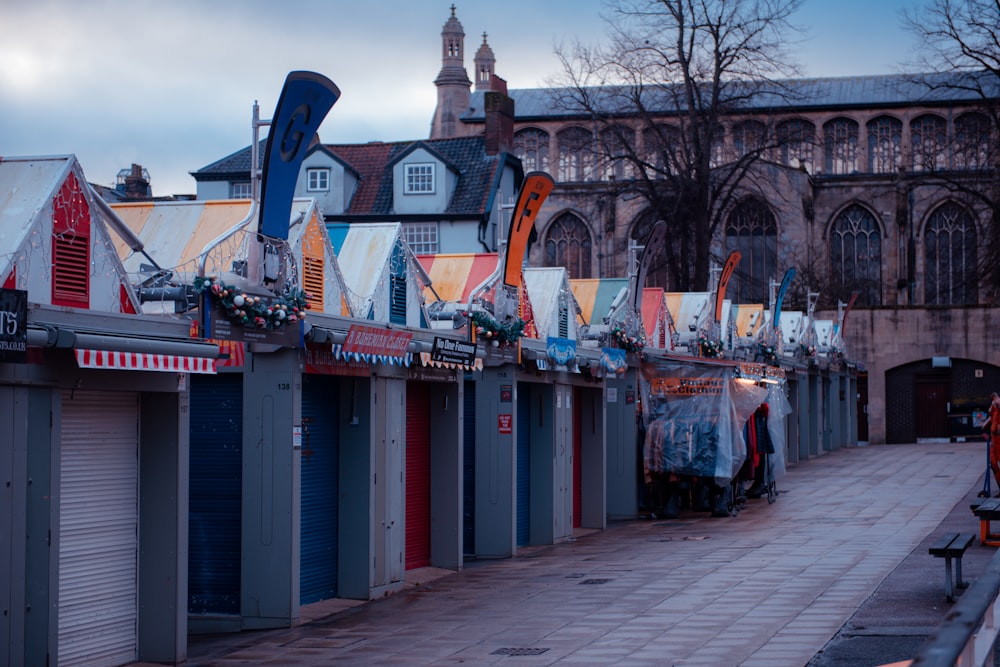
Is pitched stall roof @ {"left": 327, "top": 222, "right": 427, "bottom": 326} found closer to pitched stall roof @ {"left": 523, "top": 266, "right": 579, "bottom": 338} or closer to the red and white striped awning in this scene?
the red and white striped awning

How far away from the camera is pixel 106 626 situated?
12148 millimetres

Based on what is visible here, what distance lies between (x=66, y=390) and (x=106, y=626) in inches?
82.1

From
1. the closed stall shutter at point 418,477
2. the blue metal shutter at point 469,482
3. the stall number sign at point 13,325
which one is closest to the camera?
the stall number sign at point 13,325

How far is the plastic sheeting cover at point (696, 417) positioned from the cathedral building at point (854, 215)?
1937 centimetres

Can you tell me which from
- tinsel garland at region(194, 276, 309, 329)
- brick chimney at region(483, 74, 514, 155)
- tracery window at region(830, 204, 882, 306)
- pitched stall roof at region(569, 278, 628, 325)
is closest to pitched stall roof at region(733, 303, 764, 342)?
brick chimney at region(483, 74, 514, 155)

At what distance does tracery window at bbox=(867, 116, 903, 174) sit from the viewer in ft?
287

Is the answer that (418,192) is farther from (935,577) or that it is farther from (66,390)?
(66,390)

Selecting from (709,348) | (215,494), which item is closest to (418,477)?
(215,494)

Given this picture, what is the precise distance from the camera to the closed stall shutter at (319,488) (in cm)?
1593

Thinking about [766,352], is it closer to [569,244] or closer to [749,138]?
[749,138]

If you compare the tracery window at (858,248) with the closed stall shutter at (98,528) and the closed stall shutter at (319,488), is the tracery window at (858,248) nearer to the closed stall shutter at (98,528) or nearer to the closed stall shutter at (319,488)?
the closed stall shutter at (319,488)

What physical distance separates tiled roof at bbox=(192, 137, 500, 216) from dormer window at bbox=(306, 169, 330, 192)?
0.89 m

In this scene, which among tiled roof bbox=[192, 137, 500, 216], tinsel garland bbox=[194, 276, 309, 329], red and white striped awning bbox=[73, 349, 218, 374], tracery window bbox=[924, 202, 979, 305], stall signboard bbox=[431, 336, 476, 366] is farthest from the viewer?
tracery window bbox=[924, 202, 979, 305]

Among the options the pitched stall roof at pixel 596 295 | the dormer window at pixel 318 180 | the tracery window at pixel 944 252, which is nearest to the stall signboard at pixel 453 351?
the pitched stall roof at pixel 596 295
